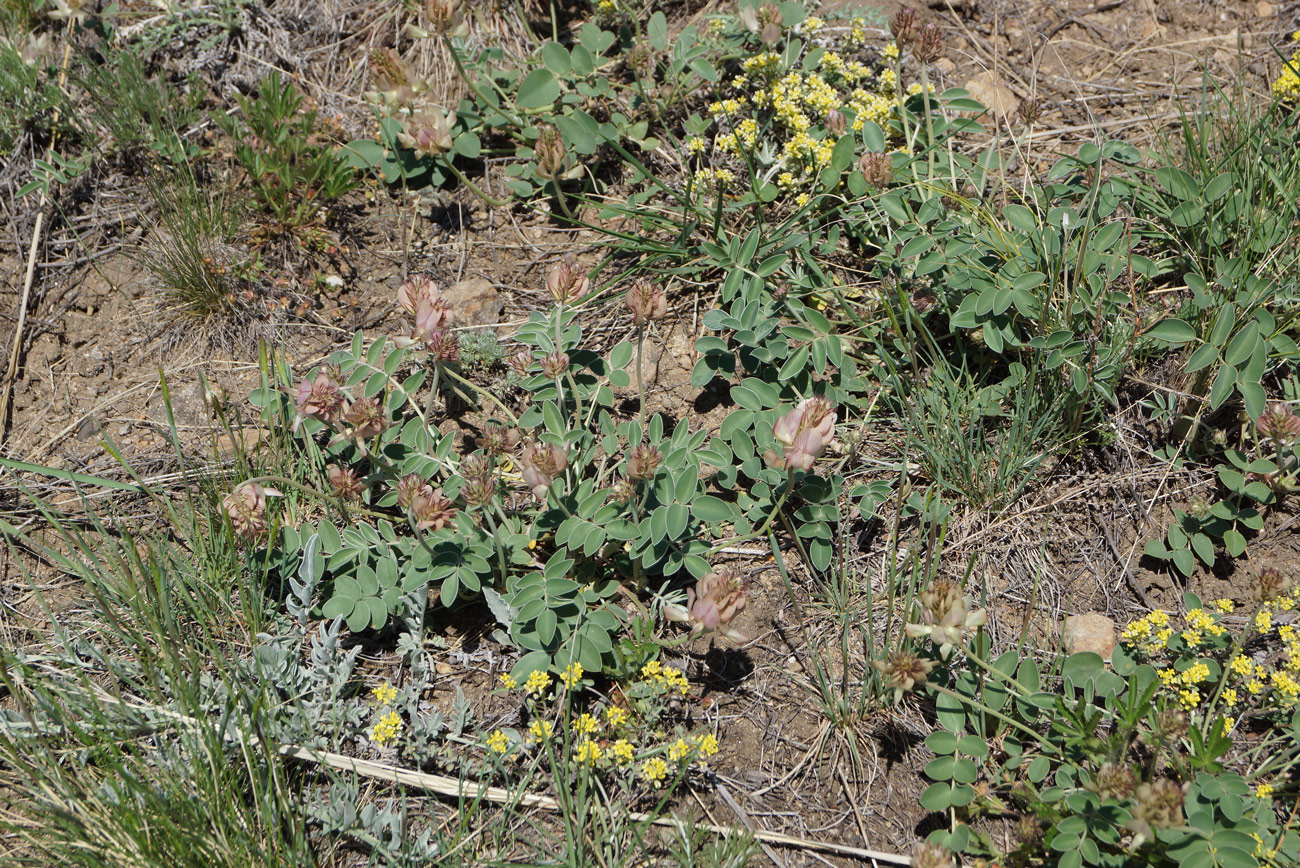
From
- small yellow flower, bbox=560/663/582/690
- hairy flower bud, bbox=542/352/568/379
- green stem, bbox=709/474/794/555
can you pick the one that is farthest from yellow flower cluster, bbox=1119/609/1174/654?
hairy flower bud, bbox=542/352/568/379

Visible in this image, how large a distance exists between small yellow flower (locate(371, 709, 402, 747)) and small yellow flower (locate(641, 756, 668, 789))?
644 millimetres

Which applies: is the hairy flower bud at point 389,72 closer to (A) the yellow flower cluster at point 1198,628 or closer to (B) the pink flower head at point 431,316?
(B) the pink flower head at point 431,316

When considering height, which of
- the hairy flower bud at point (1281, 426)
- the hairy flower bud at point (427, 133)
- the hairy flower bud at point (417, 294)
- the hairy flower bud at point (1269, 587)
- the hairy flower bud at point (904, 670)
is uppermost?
the hairy flower bud at point (427, 133)

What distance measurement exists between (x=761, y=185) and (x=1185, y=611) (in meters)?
1.90

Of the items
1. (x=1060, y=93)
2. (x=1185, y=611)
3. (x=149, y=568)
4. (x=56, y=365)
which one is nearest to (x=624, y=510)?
(x=149, y=568)

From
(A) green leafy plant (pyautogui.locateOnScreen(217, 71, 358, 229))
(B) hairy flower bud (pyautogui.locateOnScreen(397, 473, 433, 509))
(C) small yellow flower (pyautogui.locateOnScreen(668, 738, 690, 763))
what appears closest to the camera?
(C) small yellow flower (pyautogui.locateOnScreen(668, 738, 690, 763))

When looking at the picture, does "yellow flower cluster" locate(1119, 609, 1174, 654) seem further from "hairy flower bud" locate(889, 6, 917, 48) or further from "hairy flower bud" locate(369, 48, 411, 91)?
"hairy flower bud" locate(369, 48, 411, 91)

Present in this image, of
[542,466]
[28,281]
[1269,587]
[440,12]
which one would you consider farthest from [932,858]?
[28,281]

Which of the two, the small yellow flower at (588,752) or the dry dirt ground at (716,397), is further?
the dry dirt ground at (716,397)

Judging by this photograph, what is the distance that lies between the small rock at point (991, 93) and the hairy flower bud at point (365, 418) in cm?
264

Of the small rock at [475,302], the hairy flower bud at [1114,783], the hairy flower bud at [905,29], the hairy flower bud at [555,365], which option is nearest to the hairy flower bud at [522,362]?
the hairy flower bud at [555,365]

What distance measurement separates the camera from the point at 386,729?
2.31 metres

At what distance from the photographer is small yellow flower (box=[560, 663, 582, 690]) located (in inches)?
89.7

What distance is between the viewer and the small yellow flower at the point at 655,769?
2250mm
